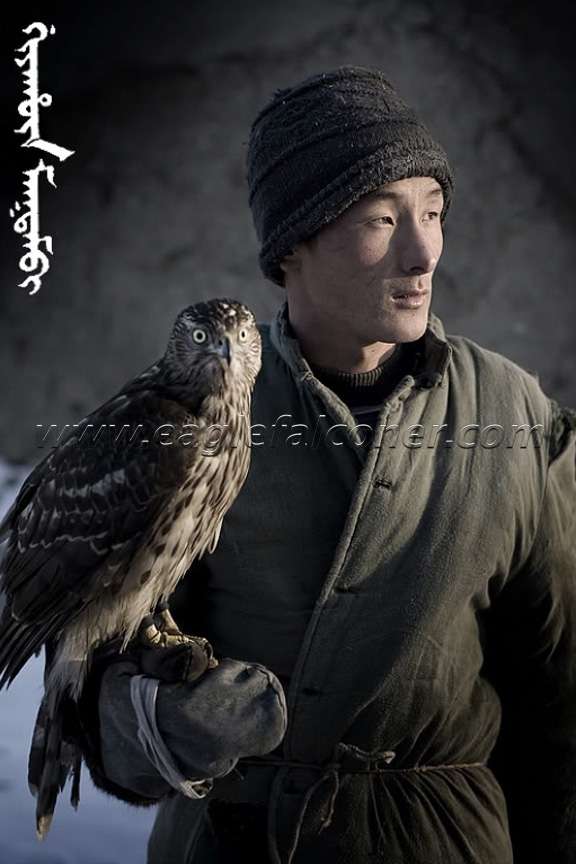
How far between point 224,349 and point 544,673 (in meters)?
0.93

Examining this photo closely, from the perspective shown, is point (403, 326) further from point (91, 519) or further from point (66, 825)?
point (66, 825)

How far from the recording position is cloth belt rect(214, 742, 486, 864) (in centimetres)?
217

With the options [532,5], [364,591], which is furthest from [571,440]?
[532,5]

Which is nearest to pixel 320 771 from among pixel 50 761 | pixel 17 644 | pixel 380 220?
pixel 50 761

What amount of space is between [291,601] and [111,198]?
3896 mm

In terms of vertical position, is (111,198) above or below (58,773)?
above

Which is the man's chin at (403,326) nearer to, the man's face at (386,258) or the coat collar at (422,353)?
the man's face at (386,258)

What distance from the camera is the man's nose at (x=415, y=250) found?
2.20 m

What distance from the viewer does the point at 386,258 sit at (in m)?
2.22

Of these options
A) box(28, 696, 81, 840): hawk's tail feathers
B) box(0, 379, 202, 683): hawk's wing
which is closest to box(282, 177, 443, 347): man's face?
box(0, 379, 202, 683): hawk's wing

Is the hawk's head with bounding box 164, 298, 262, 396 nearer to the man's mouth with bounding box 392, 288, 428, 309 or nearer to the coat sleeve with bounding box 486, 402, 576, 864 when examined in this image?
the man's mouth with bounding box 392, 288, 428, 309

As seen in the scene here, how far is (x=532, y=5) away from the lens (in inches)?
203

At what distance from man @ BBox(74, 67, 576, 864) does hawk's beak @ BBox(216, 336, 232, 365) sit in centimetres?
24

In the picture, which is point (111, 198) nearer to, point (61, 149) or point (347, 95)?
point (61, 149)
